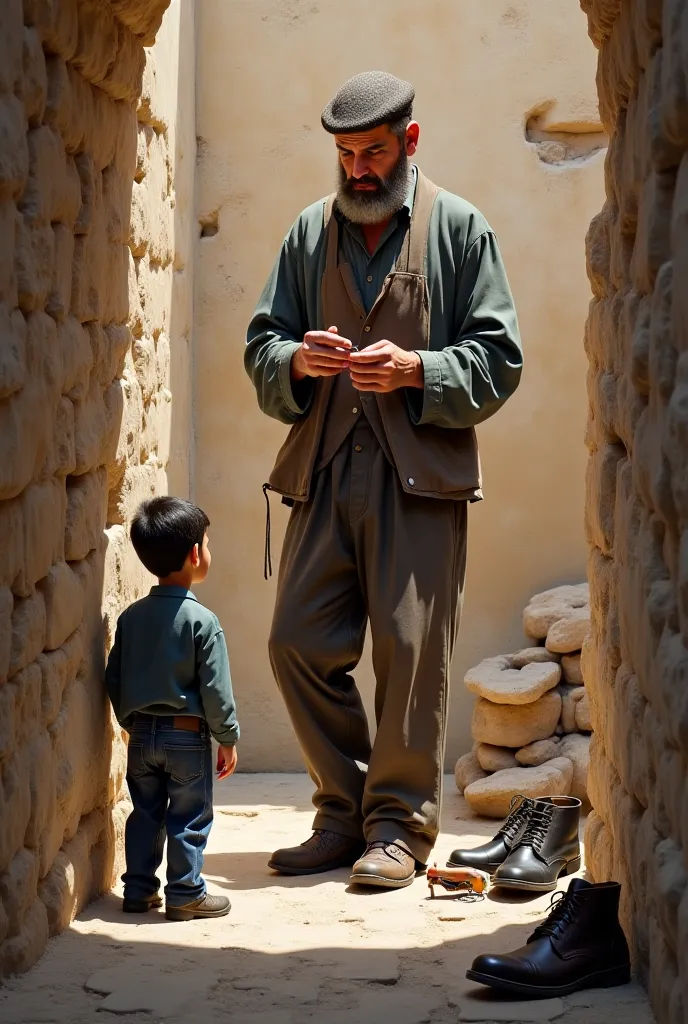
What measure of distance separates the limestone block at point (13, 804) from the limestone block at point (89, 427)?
75 centimetres

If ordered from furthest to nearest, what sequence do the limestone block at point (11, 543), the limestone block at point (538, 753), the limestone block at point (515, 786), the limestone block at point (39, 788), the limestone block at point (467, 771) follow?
the limestone block at point (467, 771), the limestone block at point (538, 753), the limestone block at point (515, 786), the limestone block at point (39, 788), the limestone block at point (11, 543)

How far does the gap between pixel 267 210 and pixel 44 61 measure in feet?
9.56

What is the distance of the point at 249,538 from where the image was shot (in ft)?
18.9

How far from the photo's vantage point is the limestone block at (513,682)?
5.06 meters

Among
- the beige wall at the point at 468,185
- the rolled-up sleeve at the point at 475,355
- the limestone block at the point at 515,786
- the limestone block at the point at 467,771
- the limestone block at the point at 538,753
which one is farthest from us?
the beige wall at the point at 468,185

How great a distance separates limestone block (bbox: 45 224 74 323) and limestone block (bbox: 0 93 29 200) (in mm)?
323

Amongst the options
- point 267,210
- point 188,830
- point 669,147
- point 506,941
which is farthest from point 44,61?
point 267,210

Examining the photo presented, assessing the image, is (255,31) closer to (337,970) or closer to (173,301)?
(173,301)

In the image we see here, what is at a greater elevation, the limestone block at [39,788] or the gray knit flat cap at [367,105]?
the gray knit flat cap at [367,105]

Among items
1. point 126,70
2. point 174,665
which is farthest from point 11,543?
point 126,70

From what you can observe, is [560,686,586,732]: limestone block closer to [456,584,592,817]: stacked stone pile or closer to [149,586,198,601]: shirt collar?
[456,584,592,817]: stacked stone pile

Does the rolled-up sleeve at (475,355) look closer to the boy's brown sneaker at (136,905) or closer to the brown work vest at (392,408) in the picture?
the brown work vest at (392,408)

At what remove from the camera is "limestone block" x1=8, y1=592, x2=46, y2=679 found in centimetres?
276

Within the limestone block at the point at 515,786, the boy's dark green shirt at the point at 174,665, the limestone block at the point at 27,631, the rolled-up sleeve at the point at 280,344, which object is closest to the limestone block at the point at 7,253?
the limestone block at the point at 27,631
